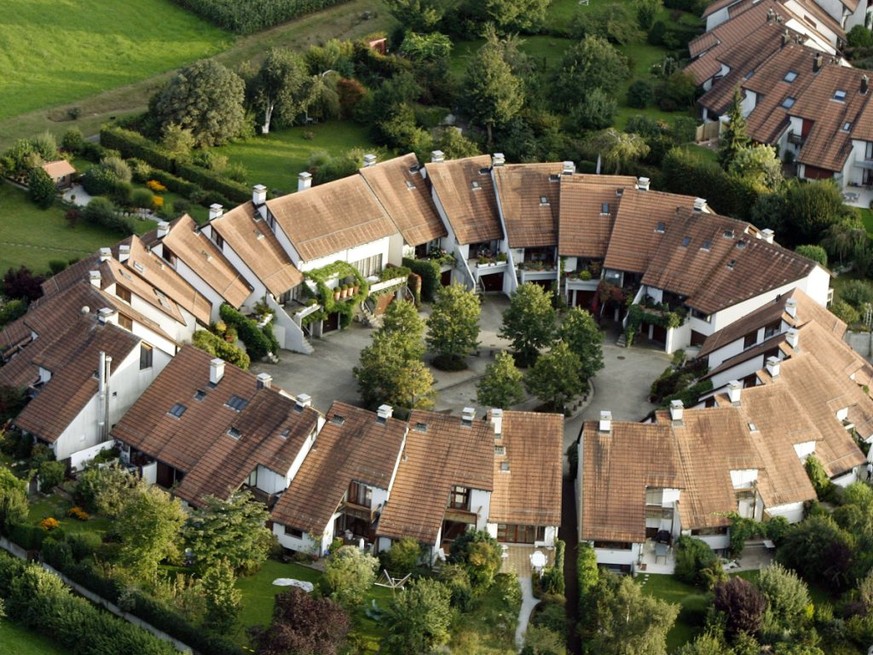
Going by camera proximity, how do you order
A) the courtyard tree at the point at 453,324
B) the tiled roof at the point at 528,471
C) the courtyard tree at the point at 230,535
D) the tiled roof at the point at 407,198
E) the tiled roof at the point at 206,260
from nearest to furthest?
the courtyard tree at the point at 230,535 < the tiled roof at the point at 528,471 < the courtyard tree at the point at 453,324 < the tiled roof at the point at 206,260 < the tiled roof at the point at 407,198

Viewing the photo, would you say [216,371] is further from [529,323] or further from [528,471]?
[529,323]

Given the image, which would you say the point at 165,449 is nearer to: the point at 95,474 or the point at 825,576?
the point at 95,474

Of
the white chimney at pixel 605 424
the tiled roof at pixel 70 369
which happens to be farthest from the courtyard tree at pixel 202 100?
the white chimney at pixel 605 424

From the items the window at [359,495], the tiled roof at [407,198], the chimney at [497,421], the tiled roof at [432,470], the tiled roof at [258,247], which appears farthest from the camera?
the tiled roof at [407,198]

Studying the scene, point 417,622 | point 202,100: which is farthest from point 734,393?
point 202,100

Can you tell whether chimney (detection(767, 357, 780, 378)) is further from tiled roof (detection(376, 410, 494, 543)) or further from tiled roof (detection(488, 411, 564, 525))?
tiled roof (detection(376, 410, 494, 543))

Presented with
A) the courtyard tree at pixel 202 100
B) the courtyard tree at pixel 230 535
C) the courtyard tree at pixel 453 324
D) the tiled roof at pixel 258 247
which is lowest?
the courtyard tree at pixel 230 535

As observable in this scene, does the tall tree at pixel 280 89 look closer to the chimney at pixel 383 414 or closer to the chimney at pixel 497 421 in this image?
the chimney at pixel 383 414
